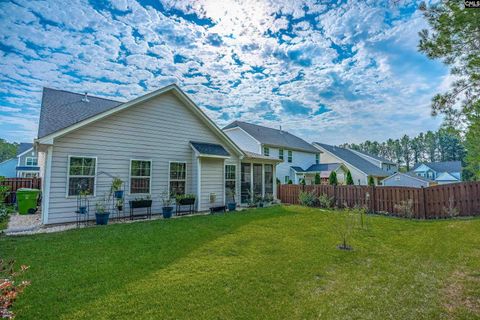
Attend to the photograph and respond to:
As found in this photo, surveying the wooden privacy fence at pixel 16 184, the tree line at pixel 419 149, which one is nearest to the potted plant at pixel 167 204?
the wooden privacy fence at pixel 16 184

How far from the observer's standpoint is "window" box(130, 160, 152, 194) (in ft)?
33.3

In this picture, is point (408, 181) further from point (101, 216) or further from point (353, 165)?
point (101, 216)

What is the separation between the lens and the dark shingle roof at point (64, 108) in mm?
9094

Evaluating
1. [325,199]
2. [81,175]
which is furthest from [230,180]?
[81,175]

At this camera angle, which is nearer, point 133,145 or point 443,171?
point 133,145

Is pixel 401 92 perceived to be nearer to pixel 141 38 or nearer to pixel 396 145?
pixel 141 38

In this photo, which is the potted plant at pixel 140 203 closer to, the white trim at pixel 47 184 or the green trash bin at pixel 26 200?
the white trim at pixel 47 184

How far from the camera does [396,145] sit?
73.2m

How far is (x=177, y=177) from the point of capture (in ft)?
38.0

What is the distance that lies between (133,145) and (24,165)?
32.5 metres

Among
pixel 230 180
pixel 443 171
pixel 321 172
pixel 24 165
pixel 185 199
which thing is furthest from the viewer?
pixel 443 171

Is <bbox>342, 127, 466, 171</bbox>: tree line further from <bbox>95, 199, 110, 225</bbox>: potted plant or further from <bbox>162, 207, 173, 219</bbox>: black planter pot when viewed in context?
<bbox>95, 199, 110, 225</bbox>: potted plant

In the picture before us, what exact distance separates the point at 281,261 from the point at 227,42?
10.5m

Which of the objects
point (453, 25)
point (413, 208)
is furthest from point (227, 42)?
point (413, 208)
